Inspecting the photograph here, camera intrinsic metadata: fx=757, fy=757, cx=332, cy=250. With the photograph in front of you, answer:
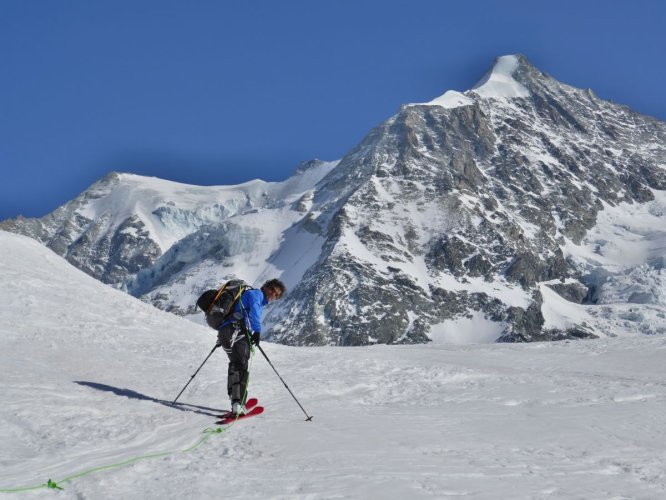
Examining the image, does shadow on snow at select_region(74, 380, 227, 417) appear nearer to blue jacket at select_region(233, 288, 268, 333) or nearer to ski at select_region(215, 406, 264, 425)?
ski at select_region(215, 406, 264, 425)

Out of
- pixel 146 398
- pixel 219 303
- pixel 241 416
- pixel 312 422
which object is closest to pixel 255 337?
pixel 219 303

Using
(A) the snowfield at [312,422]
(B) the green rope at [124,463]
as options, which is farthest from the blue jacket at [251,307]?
(B) the green rope at [124,463]

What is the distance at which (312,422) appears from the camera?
35.8ft

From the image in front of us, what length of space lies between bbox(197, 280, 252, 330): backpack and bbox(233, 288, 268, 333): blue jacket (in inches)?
4.2

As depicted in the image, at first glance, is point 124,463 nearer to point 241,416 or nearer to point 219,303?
point 241,416

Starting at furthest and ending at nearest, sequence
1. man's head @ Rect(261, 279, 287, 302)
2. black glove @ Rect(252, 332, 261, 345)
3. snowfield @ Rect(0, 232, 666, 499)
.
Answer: man's head @ Rect(261, 279, 287, 302)
black glove @ Rect(252, 332, 261, 345)
snowfield @ Rect(0, 232, 666, 499)

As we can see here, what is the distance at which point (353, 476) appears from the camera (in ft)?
25.1

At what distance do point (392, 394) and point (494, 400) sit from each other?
186cm

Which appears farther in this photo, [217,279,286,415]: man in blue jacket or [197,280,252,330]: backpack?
[197,280,252,330]: backpack

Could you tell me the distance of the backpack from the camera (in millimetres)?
12203

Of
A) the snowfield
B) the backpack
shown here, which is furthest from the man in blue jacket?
the snowfield

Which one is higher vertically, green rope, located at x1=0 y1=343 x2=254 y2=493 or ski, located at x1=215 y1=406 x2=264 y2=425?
ski, located at x1=215 y1=406 x2=264 y2=425

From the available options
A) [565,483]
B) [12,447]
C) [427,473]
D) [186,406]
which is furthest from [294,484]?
[186,406]

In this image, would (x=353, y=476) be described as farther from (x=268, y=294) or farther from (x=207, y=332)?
(x=207, y=332)
